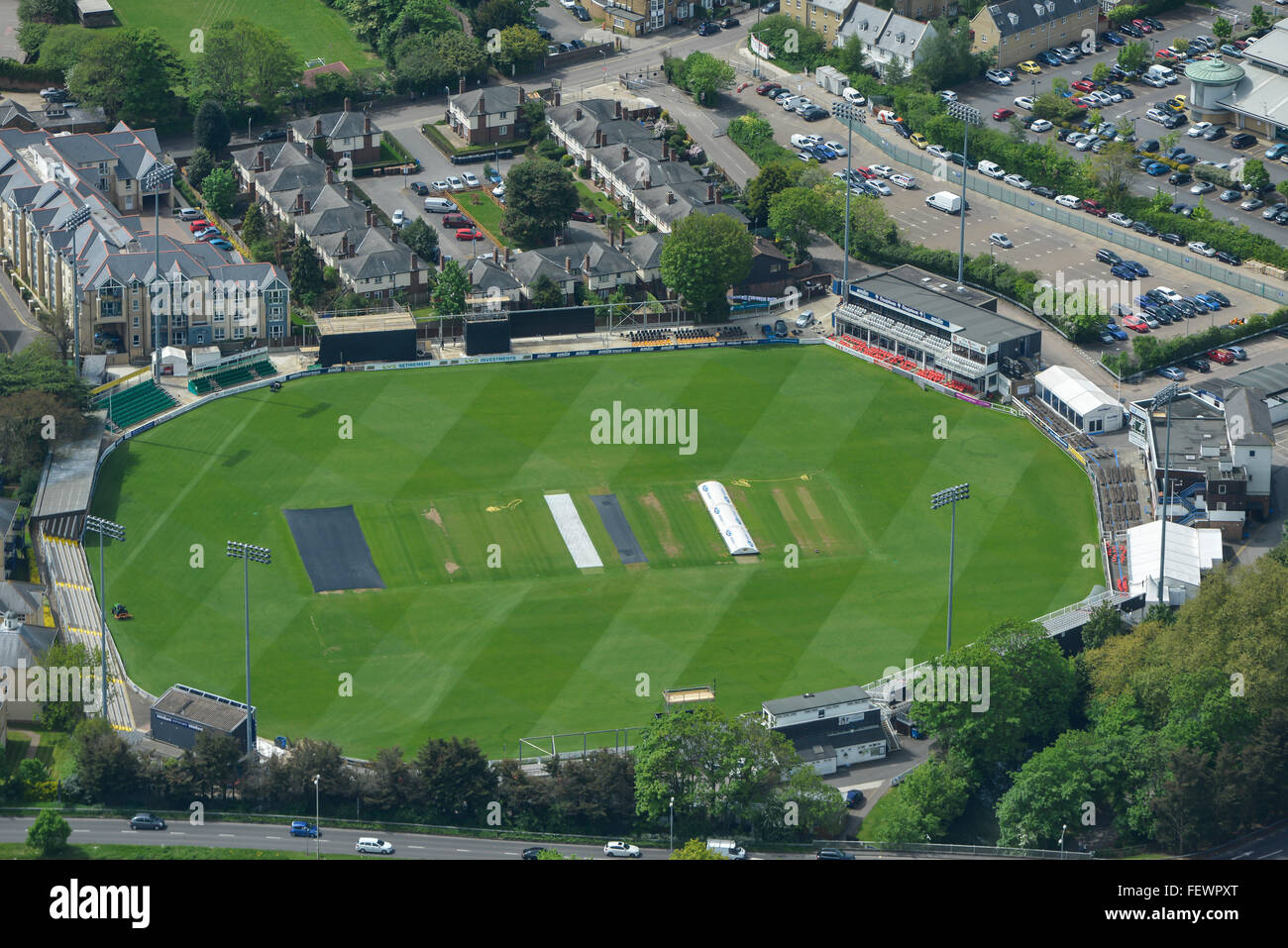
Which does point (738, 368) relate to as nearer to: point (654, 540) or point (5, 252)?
point (654, 540)

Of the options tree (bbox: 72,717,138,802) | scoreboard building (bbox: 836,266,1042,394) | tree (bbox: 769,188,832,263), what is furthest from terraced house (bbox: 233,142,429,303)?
tree (bbox: 72,717,138,802)

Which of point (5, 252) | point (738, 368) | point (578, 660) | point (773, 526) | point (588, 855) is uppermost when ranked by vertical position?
point (5, 252)

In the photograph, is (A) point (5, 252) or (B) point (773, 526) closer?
(B) point (773, 526)

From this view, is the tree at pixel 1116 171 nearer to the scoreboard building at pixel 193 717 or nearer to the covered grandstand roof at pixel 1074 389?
the covered grandstand roof at pixel 1074 389

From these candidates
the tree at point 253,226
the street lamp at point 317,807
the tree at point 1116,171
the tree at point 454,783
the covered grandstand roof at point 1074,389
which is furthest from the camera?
the tree at point 1116,171

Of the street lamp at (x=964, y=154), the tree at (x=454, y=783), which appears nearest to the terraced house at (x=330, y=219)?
the street lamp at (x=964, y=154)

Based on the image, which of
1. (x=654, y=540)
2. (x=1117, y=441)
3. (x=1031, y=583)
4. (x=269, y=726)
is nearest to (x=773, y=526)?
(x=654, y=540)
